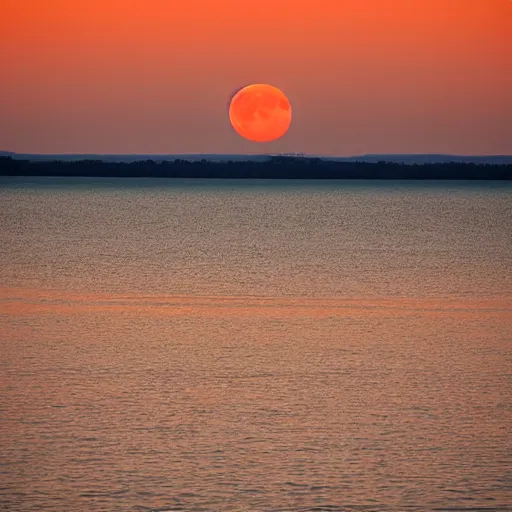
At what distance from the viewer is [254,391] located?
9.56 meters

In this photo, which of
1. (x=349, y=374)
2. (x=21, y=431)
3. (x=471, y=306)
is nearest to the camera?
(x=21, y=431)

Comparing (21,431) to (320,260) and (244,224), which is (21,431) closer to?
(320,260)

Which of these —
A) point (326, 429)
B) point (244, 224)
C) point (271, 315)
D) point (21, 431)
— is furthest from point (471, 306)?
point (244, 224)

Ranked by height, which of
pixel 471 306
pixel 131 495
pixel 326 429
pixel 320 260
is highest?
pixel 131 495

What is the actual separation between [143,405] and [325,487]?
2.54 m

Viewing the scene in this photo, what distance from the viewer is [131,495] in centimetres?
674

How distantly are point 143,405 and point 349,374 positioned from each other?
2.46m

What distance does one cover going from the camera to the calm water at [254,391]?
22.9 ft

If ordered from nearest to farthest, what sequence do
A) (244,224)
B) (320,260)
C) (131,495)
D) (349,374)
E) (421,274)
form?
(131,495)
(349,374)
(421,274)
(320,260)
(244,224)

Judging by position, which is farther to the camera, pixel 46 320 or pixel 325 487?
pixel 46 320

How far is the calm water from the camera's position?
22.9 ft

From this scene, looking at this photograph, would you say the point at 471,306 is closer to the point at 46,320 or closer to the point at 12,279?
the point at 46,320

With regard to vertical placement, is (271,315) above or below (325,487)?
below

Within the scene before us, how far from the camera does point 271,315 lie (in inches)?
585
